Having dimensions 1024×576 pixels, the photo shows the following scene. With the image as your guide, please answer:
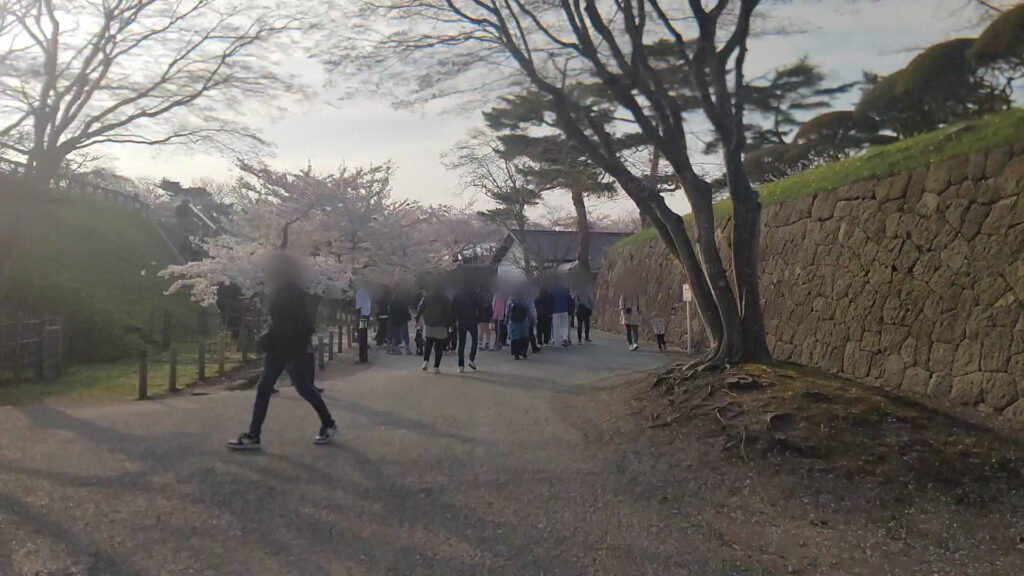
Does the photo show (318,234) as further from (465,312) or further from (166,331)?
(465,312)

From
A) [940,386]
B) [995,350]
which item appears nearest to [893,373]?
[940,386]

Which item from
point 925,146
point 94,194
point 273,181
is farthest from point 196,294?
point 925,146

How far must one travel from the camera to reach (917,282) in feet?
30.3

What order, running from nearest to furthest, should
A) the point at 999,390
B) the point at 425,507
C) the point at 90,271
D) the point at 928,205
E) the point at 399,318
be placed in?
the point at 425,507
the point at 999,390
the point at 928,205
the point at 399,318
the point at 90,271

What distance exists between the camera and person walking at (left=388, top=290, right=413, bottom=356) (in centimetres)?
1675

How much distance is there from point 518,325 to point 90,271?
16445mm

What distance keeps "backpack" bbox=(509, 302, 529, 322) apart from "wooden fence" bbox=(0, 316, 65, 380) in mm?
8133

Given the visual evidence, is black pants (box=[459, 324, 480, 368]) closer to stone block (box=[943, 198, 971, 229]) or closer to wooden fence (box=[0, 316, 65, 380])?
wooden fence (box=[0, 316, 65, 380])

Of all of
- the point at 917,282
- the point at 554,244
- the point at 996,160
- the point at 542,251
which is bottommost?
the point at 917,282

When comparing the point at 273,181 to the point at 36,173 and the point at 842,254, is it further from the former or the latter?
the point at 842,254

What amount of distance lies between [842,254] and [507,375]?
17.9 feet

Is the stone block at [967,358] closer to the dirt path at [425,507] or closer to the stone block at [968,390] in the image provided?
the stone block at [968,390]

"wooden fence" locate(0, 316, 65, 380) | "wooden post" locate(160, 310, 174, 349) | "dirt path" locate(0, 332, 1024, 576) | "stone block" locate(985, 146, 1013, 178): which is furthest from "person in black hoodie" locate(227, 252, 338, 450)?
"wooden post" locate(160, 310, 174, 349)

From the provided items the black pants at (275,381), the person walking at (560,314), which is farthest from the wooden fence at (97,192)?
the black pants at (275,381)
